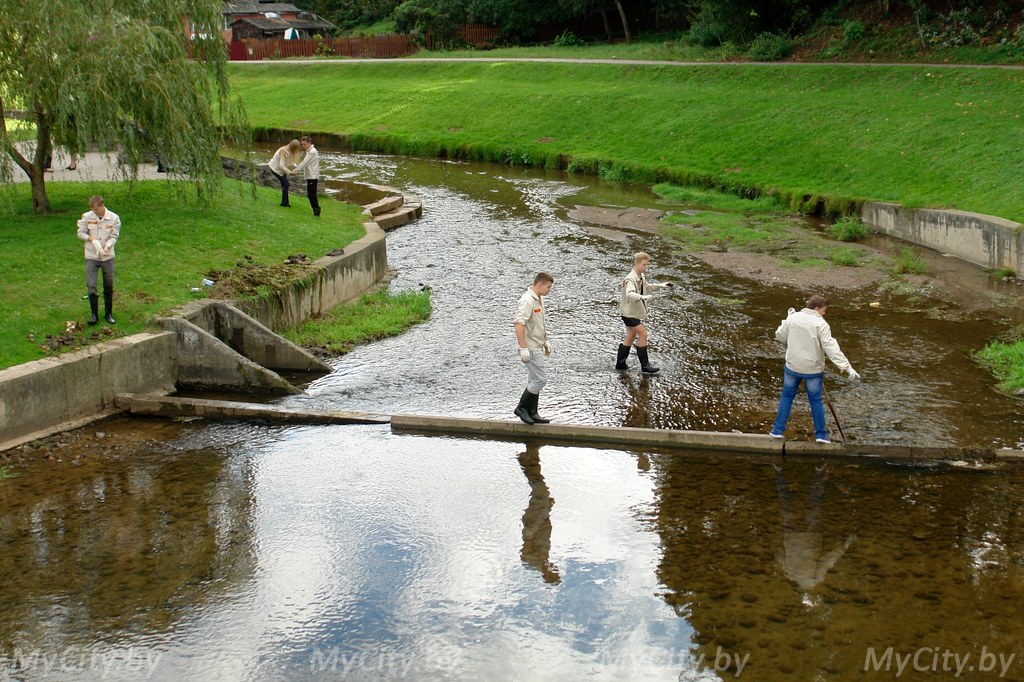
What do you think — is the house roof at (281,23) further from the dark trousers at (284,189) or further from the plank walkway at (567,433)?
the plank walkway at (567,433)

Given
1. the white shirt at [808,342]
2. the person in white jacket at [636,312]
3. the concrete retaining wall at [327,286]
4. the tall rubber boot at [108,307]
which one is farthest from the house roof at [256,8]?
the white shirt at [808,342]

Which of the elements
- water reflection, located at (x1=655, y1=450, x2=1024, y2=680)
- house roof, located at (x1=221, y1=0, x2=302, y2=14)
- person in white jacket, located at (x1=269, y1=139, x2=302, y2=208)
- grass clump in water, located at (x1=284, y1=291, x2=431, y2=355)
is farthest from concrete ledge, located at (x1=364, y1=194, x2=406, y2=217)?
house roof, located at (x1=221, y1=0, x2=302, y2=14)

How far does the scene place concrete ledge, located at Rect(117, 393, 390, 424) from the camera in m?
12.5

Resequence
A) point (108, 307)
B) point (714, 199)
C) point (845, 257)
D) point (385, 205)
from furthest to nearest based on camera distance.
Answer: point (714, 199), point (385, 205), point (845, 257), point (108, 307)

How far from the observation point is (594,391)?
13633 millimetres

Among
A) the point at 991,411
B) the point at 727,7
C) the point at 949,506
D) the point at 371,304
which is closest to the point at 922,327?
the point at 991,411

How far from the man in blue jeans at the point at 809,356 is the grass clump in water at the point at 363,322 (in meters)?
7.40

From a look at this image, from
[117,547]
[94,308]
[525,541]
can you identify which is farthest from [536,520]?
[94,308]

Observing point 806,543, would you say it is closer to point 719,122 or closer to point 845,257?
point 845,257

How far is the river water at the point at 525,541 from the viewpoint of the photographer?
7.49 meters

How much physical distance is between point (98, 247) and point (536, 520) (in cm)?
781

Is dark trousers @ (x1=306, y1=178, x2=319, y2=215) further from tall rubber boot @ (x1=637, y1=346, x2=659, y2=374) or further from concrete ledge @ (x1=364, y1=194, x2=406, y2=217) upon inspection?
tall rubber boot @ (x1=637, y1=346, x2=659, y2=374)

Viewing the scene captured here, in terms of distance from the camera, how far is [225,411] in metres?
12.8

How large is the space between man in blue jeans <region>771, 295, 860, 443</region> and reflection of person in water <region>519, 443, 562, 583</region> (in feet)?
9.16
